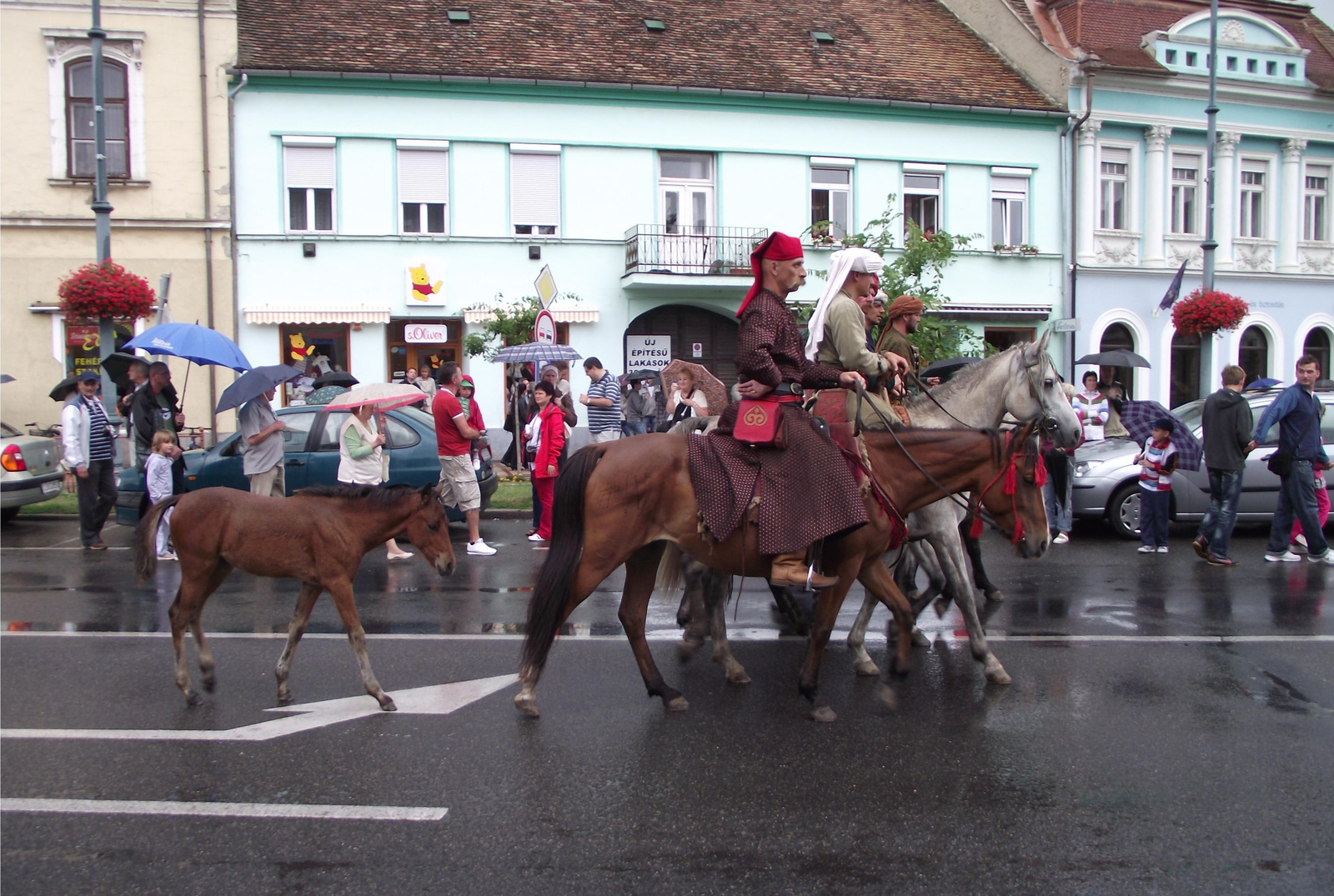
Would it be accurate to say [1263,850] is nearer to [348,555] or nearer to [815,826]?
[815,826]

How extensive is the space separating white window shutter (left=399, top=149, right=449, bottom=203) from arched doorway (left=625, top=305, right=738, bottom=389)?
5349mm

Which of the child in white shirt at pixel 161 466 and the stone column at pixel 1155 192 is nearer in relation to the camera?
the child in white shirt at pixel 161 466

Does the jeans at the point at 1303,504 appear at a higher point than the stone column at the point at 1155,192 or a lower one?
lower

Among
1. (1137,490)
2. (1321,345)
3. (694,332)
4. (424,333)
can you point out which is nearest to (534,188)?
(424,333)

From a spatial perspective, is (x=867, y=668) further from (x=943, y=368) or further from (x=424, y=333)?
(x=424, y=333)

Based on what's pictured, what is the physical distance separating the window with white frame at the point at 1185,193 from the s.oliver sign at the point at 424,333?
62.5 ft

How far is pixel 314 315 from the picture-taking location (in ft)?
75.5

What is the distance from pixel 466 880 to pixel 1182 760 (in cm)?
342

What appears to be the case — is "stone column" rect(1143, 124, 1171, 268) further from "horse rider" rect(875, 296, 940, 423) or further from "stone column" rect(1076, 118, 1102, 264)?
"horse rider" rect(875, 296, 940, 423)

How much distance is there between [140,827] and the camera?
170 inches

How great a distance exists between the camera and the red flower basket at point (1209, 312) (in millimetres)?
20984

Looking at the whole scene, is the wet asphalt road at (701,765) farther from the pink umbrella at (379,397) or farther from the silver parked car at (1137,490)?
the silver parked car at (1137,490)

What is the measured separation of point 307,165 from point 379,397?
1559 centimetres

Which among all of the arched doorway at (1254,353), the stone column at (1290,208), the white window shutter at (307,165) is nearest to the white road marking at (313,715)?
the white window shutter at (307,165)
